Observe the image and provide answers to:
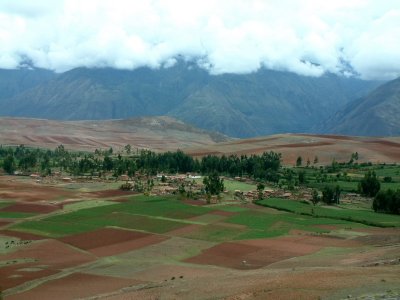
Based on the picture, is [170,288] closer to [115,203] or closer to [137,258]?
[137,258]

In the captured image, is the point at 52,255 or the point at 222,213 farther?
the point at 222,213

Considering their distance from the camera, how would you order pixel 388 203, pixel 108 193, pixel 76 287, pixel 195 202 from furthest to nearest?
pixel 108 193 → pixel 195 202 → pixel 388 203 → pixel 76 287

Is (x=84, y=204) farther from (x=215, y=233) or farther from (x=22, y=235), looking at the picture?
(x=215, y=233)

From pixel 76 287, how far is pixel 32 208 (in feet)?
193

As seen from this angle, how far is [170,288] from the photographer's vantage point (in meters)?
56.1

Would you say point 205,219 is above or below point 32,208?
above

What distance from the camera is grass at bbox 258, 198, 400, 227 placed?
337 feet

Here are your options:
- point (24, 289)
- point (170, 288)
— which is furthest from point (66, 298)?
point (170, 288)

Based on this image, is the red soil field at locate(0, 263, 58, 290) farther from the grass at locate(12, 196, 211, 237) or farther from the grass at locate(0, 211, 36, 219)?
the grass at locate(0, 211, 36, 219)

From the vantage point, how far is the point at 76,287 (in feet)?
199

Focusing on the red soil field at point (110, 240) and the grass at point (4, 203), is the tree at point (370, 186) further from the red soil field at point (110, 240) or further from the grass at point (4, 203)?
the grass at point (4, 203)

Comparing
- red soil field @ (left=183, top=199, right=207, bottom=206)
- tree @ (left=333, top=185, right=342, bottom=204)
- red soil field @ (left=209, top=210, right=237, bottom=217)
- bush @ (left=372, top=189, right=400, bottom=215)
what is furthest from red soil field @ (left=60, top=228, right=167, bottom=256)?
tree @ (left=333, top=185, right=342, bottom=204)

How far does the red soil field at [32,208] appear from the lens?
4456 inches

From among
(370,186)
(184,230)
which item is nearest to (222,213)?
Answer: (184,230)
